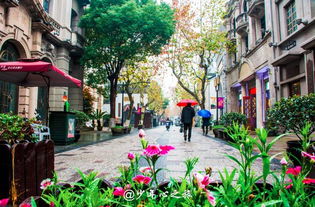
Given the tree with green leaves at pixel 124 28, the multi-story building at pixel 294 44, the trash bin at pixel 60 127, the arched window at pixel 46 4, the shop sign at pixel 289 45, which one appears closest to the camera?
the trash bin at pixel 60 127

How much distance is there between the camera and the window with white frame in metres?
12.3

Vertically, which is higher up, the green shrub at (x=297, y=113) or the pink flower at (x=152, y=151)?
the green shrub at (x=297, y=113)

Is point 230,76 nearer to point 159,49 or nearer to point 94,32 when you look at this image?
point 159,49

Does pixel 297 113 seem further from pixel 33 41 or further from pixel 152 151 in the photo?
pixel 33 41

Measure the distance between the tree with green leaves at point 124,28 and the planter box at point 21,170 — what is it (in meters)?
15.0

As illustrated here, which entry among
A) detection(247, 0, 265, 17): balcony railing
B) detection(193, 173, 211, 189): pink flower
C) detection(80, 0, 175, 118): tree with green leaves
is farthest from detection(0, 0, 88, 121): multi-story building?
detection(247, 0, 265, 17): balcony railing

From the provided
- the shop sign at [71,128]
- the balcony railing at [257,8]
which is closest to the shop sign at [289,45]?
the balcony railing at [257,8]

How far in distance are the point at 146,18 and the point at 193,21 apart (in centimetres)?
609

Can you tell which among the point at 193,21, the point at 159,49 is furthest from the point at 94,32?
the point at 193,21

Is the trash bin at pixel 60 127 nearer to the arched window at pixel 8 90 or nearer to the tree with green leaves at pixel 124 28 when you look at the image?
the arched window at pixel 8 90

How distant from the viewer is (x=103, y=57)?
17391 mm

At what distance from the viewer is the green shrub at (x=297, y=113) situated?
4.49 metres

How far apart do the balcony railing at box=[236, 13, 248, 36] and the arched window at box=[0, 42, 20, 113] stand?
1701cm

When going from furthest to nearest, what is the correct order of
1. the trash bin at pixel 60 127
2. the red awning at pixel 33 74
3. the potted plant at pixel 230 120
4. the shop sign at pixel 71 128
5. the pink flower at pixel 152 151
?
the potted plant at pixel 230 120, the shop sign at pixel 71 128, the trash bin at pixel 60 127, the red awning at pixel 33 74, the pink flower at pixel 152 151
